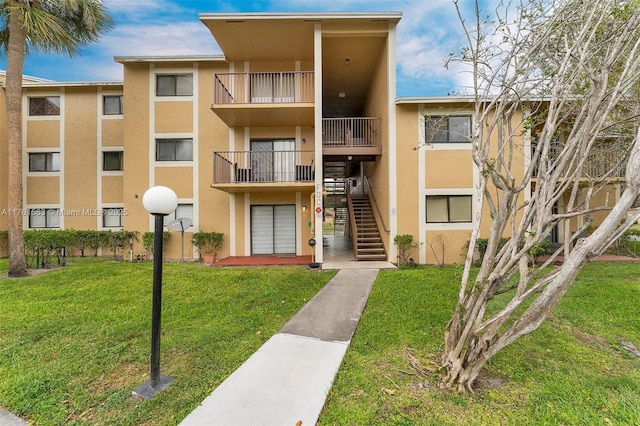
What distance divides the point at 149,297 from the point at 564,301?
8.77 m

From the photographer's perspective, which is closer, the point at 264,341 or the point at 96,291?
the point at 264,341

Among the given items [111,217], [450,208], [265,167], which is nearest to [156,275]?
[265,167]

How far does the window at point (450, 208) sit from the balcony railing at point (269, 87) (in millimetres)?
6137

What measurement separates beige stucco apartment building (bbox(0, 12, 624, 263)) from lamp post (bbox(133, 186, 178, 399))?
6518mm

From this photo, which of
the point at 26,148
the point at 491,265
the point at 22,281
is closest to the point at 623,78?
the point at 491,265

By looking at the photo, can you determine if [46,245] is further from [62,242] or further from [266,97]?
[266,97]

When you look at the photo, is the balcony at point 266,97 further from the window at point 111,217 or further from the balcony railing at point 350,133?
the window at point 111,217

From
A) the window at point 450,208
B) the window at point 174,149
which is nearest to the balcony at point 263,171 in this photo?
the window at point 174,149

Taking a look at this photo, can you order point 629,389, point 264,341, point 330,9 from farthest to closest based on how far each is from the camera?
point 330,9
point 264,341
point 629,389

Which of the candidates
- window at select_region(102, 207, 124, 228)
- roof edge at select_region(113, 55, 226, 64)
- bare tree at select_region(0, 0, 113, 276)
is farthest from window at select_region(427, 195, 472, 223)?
window at select_region(102, 207, 124, 228)

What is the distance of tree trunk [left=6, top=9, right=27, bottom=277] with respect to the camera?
824 cm

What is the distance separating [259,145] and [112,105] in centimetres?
751

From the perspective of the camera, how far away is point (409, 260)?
9.52m

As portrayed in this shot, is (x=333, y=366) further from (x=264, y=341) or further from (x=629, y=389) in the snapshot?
(x=629, y=389)
